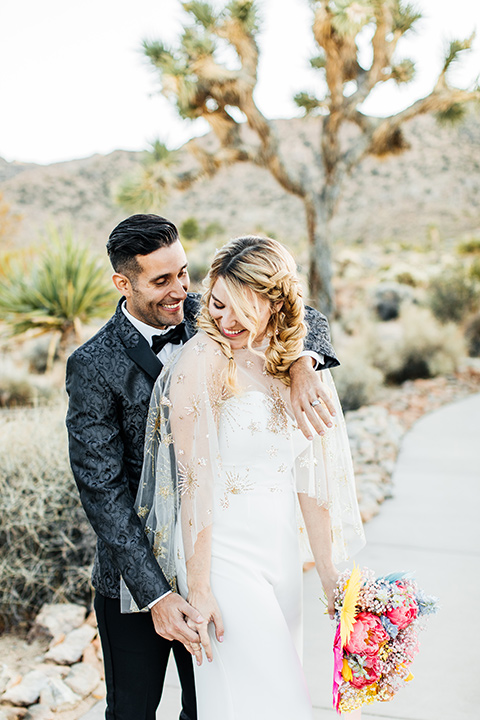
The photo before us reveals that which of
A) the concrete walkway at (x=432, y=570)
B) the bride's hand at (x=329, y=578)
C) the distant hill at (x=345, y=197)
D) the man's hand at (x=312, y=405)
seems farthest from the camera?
the distant hill at (x=345, y=197)

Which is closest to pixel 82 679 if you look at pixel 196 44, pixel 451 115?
pixel 196 44

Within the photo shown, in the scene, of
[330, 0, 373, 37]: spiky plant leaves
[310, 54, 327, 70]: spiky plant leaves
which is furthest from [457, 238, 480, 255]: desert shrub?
[330, 0, 373, 37]: spiky plant leaves

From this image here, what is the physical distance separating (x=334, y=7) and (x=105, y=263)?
4.27 metres

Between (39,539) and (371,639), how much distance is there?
249 centimetres

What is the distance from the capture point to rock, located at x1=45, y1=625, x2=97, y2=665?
9.93ft

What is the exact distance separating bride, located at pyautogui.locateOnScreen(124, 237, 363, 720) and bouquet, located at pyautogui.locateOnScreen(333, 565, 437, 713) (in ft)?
Result: 0.56

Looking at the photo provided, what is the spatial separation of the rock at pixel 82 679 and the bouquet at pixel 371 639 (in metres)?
1.64

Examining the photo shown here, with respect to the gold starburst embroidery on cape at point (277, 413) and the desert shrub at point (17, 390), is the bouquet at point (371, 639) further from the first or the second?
the desert shrub at point (17, 390)

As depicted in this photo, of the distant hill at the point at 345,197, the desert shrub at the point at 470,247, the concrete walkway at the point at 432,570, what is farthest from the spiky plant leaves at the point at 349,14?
the distant hill at the point at 345,197

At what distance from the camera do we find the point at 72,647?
309cm

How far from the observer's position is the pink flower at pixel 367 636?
5.41ft

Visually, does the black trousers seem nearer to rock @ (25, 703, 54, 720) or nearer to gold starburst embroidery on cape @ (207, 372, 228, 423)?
gold starburst embroidery on cape @ (207, 372, 228, 423)

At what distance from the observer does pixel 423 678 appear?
296 cm

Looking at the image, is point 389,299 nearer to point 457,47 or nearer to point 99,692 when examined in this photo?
point 457,47
